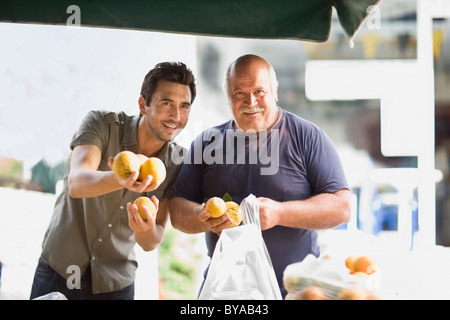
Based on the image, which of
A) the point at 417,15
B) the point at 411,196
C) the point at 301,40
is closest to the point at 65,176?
the point at 301,40

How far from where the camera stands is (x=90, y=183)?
243cm

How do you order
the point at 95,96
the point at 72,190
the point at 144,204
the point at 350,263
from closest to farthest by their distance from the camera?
1. the point at 350,263
2. the point at 144,204
3. the point at 72,190
4. the point at 95,96

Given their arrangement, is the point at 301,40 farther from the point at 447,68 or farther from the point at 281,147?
the point at 447,68

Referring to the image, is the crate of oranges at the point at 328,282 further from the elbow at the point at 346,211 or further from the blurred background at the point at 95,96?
the blurred background at the point at 95,96

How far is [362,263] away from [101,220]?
1.10 metres

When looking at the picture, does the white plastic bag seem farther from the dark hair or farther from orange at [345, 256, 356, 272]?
the dark hair

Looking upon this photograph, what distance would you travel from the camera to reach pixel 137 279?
2.82 metres

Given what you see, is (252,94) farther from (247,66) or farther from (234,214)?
(234,214)

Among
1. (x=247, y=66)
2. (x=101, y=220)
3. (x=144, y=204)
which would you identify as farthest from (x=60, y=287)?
(x=247, y=66)

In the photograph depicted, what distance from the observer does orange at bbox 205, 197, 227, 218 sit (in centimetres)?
244

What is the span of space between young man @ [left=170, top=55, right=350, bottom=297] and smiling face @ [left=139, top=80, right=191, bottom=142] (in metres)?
0.16

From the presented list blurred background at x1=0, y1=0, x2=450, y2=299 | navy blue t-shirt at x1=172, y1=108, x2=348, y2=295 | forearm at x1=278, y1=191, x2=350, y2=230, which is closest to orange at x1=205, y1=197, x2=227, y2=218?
navy blue t-shirt at x1=172, y1=108, x2=348, y2=295

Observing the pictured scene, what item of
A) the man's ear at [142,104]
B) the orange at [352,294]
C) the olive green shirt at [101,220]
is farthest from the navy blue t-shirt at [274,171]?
the orange at [352,294]

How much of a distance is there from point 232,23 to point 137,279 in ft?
4.04
